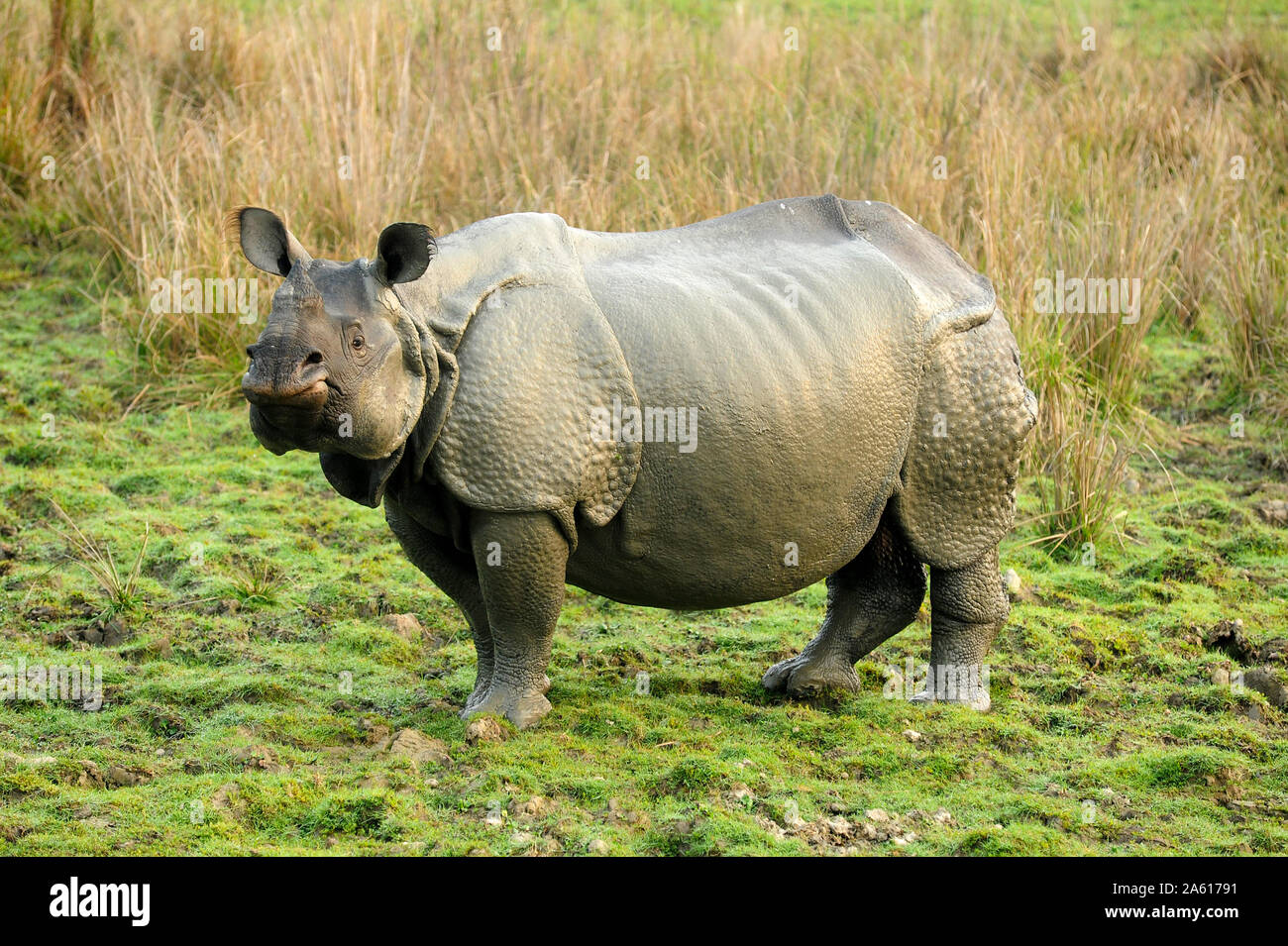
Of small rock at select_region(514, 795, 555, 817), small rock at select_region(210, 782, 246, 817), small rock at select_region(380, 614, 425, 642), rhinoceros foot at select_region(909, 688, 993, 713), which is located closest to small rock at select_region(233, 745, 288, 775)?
small rock at select_region(210, 782, 246, 817)

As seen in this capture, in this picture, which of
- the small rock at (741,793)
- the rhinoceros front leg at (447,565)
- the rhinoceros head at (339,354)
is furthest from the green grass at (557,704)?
the rhinoceros head at (339,354)

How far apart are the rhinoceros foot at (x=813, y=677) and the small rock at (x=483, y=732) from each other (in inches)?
44.4

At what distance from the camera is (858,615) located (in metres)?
5.28

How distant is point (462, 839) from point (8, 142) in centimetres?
662

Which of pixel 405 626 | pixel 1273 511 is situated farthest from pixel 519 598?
pixel 1273 511

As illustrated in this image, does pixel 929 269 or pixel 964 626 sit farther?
pixel 964 626

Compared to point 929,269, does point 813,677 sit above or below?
below

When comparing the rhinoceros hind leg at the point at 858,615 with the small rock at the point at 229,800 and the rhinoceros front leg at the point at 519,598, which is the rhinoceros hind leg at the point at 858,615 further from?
the small rock at the point at 229,800

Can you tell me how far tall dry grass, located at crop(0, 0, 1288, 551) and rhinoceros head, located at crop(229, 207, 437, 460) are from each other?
143 inches

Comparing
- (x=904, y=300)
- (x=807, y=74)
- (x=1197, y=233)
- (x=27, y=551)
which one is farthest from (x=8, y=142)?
(x=1197, y=233)

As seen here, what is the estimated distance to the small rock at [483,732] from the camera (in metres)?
4.71

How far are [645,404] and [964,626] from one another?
5.00 feet

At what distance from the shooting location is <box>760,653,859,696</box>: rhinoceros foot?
5.28 metres

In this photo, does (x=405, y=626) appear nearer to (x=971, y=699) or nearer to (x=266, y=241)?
(x=266, y=241)
